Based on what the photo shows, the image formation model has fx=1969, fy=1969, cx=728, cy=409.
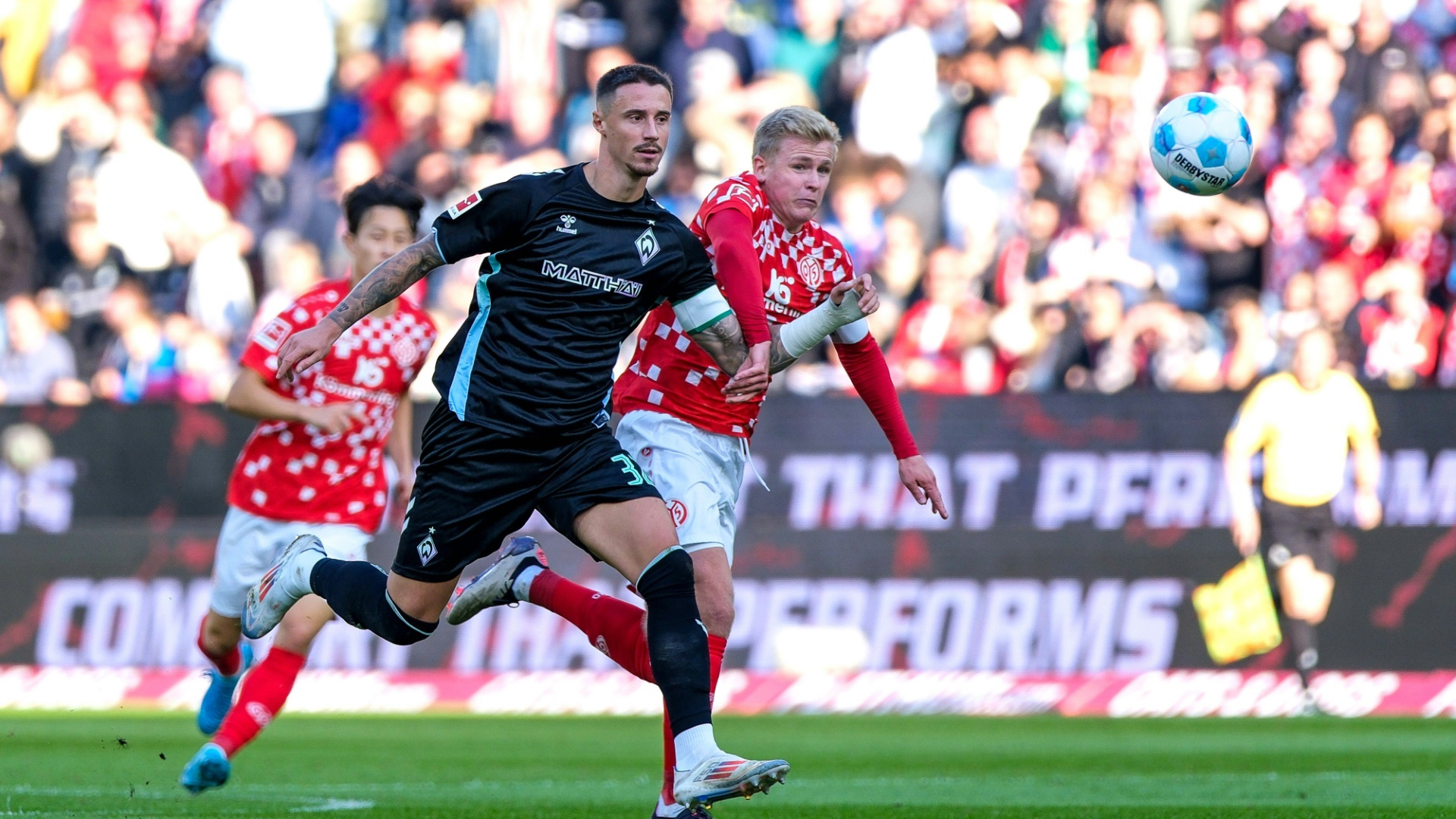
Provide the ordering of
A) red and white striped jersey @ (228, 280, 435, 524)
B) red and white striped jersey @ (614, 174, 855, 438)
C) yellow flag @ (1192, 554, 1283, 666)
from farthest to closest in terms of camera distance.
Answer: yellow flag @ (1192, 554, 1283, 666), red and white striped jersey @ (228, 280, 435, 524), red and white striped jersey @ (614, 174, 855, 438)

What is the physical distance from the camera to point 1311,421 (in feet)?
42.9

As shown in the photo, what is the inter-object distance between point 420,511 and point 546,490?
44 centimetres

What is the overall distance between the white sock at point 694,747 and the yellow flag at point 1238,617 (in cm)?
762

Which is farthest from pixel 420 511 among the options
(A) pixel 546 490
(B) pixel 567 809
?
(B) pixel 567 809

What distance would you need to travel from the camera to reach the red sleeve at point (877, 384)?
7246mm

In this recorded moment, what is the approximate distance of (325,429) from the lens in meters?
8.04

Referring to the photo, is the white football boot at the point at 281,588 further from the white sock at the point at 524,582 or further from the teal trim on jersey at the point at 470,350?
the teal trim on jersey at the point at 470,350

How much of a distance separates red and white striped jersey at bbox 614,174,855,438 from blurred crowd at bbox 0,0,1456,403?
246 inches

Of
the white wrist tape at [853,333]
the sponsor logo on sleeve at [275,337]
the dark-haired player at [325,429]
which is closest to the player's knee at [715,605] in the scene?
the white wrist tape at [853,333]

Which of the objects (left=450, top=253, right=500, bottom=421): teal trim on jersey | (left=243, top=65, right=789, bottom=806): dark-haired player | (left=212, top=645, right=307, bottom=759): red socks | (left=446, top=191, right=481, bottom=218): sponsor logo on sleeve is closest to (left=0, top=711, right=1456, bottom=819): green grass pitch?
(left=212, top=645, right=307, bottom=759): red socks

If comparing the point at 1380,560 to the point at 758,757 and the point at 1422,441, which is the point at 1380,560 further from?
the point at 758,757

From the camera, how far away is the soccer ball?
25.4ft

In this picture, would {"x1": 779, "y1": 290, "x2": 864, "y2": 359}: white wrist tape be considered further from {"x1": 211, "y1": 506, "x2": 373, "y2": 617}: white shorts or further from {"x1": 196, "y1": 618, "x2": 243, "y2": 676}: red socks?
{"x1": 196, "y1": 618, "x2": 243, "y2": 676}: red socks

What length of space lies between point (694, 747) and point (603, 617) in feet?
3.42
